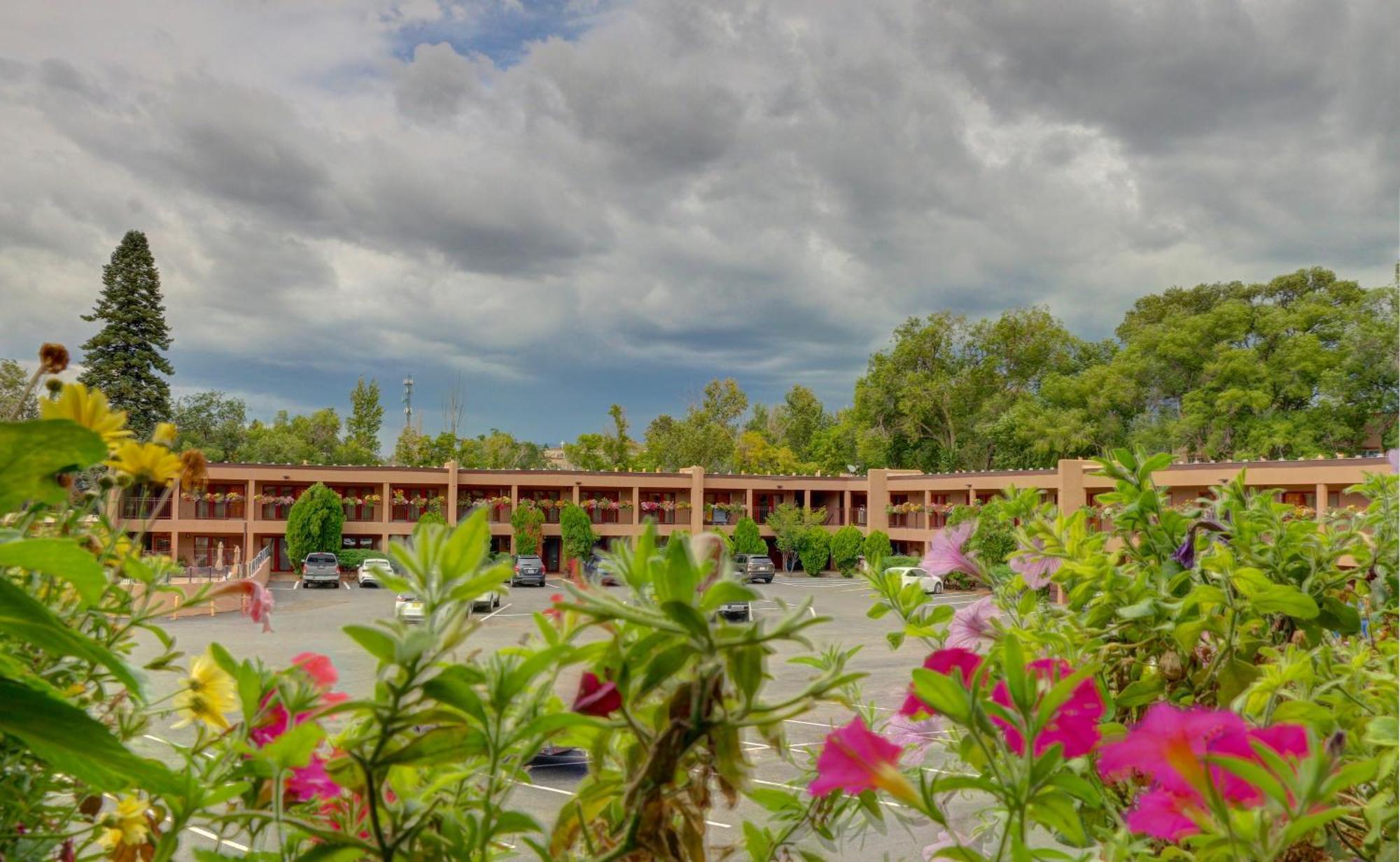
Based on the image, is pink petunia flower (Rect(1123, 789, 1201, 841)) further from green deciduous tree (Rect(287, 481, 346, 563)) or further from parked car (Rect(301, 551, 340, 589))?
green deciduous tree (Rect(287, 481, 346, 563))

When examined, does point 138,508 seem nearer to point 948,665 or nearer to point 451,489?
point 948,665

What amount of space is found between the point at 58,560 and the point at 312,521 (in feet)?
78.2

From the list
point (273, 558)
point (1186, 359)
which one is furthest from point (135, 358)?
point (1186, 359)

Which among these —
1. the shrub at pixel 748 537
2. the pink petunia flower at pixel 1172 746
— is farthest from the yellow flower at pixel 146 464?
the shrub at pixel 748 537

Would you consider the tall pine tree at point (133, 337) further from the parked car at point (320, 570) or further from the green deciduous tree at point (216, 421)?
the green deciduous tree at point (216, 421)

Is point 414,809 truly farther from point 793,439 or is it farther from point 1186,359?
point 793,439

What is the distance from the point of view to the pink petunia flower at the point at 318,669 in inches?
23.3

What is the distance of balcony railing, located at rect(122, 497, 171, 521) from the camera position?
74 cm

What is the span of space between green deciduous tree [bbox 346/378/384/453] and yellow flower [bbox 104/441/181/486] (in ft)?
125

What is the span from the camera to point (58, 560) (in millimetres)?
396

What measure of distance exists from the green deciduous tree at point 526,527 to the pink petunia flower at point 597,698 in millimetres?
23469

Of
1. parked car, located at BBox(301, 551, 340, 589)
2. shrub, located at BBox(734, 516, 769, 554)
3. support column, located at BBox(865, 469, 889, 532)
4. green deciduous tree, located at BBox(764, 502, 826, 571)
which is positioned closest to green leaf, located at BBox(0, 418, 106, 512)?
parked car, located at BBox(301, 551, 340, 589)

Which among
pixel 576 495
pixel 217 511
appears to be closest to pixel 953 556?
pixel 576 495

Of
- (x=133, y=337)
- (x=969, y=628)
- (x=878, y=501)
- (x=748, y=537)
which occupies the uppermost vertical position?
(x=133, y=337)
